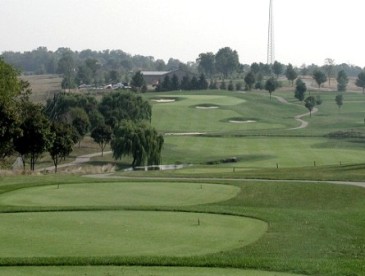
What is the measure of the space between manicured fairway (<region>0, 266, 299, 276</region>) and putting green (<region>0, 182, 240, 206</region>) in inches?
459

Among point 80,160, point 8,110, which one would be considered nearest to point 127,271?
point 8,110

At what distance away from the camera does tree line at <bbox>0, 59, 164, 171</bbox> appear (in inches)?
2072

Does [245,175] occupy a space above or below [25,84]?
below

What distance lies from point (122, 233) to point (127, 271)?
4.69 m

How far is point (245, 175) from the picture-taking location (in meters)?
43.2

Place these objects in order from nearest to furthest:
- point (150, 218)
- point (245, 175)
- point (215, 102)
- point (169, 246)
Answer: point (169, 246), point (150, 218), point (245, 175), point (215, 102)

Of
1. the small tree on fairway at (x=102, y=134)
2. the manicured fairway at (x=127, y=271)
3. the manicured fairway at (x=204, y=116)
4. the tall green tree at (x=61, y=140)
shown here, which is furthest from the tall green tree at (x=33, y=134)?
the manicured fairway at (x=204, y=116)

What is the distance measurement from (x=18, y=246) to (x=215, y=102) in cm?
12307

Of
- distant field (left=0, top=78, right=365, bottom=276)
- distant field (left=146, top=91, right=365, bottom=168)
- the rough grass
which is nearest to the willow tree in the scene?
distant field (left=0, top=78, right=365, bottom=276)

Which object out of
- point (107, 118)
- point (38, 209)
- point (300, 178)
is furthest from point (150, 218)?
point (107, 118)

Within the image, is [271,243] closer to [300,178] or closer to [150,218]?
[150,218]

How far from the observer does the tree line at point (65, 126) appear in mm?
52634

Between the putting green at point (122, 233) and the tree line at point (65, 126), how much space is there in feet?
82.2

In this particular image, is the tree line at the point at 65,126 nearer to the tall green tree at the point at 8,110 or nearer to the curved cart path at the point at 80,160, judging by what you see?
the tall green tree at the point at 8,110
